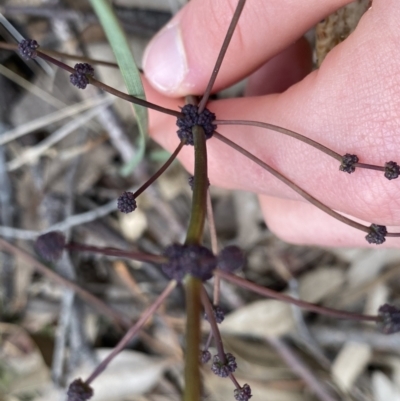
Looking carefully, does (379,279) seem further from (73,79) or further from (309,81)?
(73,79)

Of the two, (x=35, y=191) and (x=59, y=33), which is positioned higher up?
(x=59, y=33)

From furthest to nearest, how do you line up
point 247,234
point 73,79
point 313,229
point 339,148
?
1. point 247,234
2. point 313,229
3. point 339,148
4. point 73,79

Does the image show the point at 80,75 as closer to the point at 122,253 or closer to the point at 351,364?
the point at 122,253

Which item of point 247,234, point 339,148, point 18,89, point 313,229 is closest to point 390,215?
point 339,148

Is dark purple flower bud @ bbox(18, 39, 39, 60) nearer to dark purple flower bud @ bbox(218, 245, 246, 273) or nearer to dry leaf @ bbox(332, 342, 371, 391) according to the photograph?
dark purple flower bud @ bbox(218, 245, 246, 273)

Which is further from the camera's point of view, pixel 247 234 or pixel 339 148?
pixel 247 234

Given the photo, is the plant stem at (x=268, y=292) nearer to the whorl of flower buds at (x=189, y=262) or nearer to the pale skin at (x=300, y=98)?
the whorl of flower buds at (x=189, y=262)
